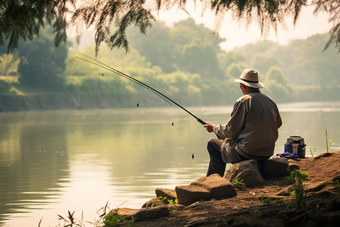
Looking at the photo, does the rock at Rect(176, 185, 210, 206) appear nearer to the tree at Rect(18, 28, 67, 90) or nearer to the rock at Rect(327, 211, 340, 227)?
the rock at Rect(327, 211, 340, 227)

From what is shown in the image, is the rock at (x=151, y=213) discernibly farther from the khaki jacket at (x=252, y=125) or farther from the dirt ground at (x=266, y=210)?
the khaki jacket at (x=252, y=125)

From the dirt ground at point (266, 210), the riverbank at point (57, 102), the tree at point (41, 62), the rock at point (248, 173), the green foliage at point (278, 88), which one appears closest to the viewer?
the dirt ground at point (266, 210)

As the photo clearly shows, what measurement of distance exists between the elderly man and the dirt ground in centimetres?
36

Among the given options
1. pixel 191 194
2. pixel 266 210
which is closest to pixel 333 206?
pixel 266 210

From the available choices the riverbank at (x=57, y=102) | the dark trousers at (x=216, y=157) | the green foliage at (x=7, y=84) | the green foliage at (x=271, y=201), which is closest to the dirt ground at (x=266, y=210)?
the green foliage at (x=271, y=201)

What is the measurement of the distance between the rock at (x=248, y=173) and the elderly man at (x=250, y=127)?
0.08 metres

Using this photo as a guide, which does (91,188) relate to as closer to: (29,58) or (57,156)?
(57,156)

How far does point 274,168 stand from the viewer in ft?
14.5

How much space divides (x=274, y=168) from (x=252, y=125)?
64cm

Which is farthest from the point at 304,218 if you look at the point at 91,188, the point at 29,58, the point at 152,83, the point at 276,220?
the point at 152,83

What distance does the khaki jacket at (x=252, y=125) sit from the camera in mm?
4062

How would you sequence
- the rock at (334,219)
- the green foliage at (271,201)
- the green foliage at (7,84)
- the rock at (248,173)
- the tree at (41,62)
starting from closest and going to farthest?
the rock at (334,219)
the green foliage at (271,201)
the rock at (248,173)
the green foliage at (7,84)
the tree at (41,62)

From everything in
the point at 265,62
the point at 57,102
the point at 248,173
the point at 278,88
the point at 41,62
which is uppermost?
the point at 265,62

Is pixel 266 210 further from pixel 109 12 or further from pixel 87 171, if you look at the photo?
pixel 87 171
